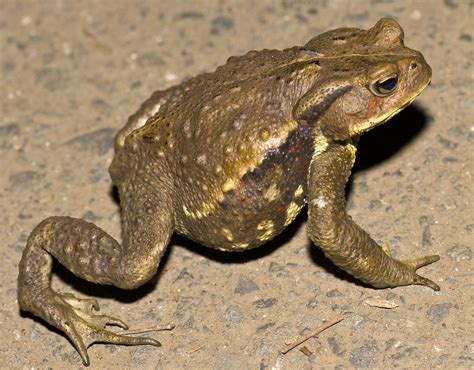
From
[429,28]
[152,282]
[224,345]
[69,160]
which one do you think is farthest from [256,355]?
[429,28]

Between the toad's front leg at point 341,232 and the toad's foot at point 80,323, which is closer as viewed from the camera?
the toad's front leg at point 341,232

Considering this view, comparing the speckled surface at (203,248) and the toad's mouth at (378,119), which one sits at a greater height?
the toad's mouth at (378,119)

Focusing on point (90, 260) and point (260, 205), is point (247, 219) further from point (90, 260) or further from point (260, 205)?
point (90, 260)

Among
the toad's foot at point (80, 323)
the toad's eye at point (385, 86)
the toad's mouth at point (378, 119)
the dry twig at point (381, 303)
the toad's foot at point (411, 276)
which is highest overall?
the toad's eye at point (385, 86)

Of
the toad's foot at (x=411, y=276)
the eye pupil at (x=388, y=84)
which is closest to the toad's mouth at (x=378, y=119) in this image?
the eye pupil at (x=388, y=84)

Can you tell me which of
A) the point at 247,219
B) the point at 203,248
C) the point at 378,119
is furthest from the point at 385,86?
the point at 203,248

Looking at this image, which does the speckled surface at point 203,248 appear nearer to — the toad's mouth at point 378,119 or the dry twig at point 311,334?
the dry twig at point 311,334
